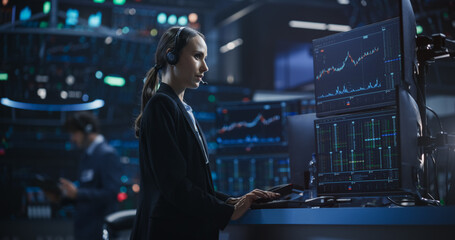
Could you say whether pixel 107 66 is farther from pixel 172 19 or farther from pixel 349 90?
pixel 349 90

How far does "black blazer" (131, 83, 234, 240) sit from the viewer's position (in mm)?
1780

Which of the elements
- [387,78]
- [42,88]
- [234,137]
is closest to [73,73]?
[42,88]

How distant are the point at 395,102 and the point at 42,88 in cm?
581

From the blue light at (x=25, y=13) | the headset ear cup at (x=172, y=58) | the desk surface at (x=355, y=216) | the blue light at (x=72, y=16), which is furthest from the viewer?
the blue light at (x=72, y=16)

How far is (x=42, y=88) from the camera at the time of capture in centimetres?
695

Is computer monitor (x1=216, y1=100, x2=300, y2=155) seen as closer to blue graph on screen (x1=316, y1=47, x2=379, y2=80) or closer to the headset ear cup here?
blue graph on screen (x1=316, y1=47, x2=379, y2=80)

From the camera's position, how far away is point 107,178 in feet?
13.3

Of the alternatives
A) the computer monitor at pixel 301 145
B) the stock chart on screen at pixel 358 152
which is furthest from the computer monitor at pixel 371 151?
the computer monitor at pixel 301 145

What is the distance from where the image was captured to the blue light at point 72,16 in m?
6.36

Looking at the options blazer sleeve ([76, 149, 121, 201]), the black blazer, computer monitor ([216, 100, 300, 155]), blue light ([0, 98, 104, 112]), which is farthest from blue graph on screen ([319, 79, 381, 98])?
blue light ([0, 98, 104, 112])

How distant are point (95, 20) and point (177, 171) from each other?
16.6ft

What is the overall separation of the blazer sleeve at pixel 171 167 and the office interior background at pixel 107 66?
263 cm

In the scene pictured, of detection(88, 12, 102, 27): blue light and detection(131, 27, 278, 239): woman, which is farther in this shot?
detection(88, 12, 102, 27): blue light

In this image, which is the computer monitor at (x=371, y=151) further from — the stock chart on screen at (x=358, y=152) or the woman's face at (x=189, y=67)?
the woman's face at (x=189, y=67)
